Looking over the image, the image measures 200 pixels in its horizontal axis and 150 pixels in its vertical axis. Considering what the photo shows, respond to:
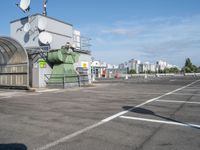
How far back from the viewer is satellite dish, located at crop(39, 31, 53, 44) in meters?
21.4

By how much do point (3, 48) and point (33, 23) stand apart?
404 cm

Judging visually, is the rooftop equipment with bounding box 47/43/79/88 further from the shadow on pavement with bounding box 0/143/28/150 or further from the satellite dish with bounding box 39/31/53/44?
the shadow on pavement with bounding box 0/143/28/150

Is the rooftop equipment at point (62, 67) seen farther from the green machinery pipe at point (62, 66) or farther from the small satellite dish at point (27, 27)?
the small satellite dish at point (27, 27)

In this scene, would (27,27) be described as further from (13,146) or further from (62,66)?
(13,146)

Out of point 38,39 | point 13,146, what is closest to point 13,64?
point 38,39

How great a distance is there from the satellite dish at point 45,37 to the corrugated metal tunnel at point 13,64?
8.89 ft

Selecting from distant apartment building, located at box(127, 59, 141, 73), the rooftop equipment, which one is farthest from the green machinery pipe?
distant apartment building, located at box(127, 59, 141, 73)

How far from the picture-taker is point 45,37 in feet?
70.9

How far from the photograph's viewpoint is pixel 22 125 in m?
6.73

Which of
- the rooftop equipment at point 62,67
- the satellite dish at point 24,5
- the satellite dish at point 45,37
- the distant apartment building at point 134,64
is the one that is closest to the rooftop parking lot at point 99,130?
the rooftop equipment at point 62,67

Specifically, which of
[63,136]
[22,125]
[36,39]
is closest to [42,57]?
[36,39]

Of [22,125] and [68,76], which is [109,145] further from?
[68,76]

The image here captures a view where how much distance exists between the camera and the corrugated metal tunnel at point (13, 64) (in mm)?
18719

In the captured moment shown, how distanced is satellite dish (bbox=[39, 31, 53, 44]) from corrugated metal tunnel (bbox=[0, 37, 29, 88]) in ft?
8.89
